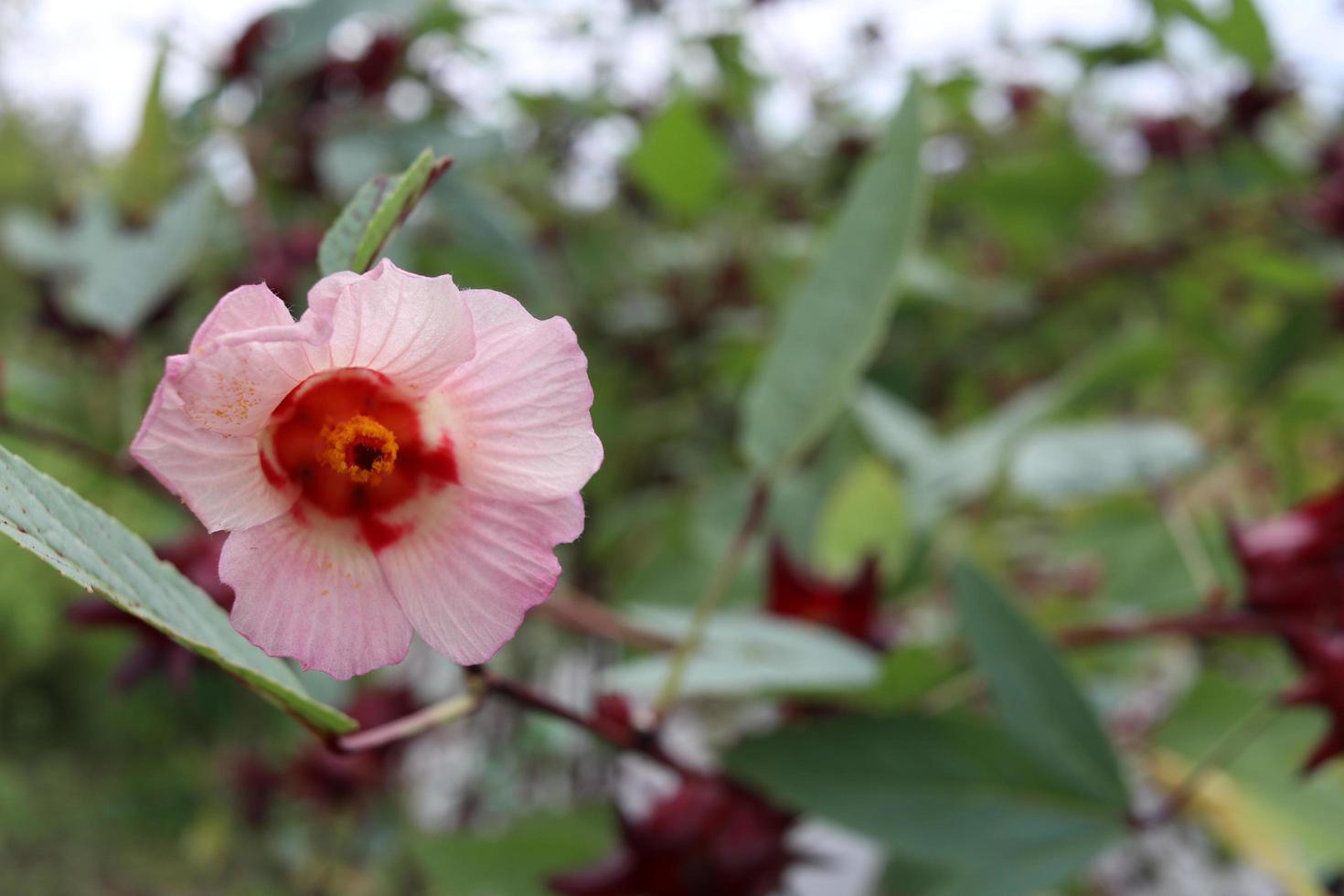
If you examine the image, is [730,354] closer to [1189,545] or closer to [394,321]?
[1189,545]

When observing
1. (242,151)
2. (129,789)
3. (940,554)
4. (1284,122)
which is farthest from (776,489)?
(129,789)

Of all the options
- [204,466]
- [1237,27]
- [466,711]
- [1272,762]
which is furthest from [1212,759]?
[1237,27]

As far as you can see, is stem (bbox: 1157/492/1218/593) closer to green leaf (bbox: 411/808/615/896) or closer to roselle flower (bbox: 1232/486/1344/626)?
roselle flower (bbox: 1232/486/1344/626)

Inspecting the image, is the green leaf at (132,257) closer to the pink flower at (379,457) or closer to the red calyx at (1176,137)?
the pink flower at (379,457)

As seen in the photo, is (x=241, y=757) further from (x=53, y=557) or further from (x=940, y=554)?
(x=53, y=557)

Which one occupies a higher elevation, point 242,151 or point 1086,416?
point 242,151

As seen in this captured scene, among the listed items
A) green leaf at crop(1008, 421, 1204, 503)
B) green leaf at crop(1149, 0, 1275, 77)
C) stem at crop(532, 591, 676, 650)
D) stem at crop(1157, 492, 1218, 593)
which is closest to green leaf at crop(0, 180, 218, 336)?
stem at crop(532, 591, 676, 650)

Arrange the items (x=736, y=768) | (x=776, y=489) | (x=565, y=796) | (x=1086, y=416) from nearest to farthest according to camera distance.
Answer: (x=736, y=768) → (x=776, y=489) → (x=1086, y=416) → (x=565, y=796)
